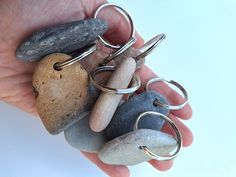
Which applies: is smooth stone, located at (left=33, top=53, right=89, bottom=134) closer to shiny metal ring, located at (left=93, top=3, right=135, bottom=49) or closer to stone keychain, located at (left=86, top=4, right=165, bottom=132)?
stone keychain, located at (left=86, top=4, right=165, bottom=132)

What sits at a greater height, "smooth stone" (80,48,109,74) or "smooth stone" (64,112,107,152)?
"smooth stone" (80,48,109,74)

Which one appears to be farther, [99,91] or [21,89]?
[21,89]

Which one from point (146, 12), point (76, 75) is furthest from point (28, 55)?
point (146, 12)

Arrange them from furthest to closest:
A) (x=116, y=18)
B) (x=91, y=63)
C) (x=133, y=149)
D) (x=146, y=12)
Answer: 1. (x=146, y=12)
2. (x=116, y=18)
3. (x=91, y=63)
4. (x=133, y=149)

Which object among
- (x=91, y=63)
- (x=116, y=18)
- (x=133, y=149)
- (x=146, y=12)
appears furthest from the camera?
(x=146, y=12)

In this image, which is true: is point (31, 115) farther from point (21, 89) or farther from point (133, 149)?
point (133, 149)

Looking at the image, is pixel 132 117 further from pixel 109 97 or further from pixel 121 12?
pixel 121 12

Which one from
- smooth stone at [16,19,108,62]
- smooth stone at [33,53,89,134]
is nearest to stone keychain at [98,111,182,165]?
smooth stone at [33,53,89,134]

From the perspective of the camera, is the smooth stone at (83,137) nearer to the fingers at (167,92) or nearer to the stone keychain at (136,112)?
the stone keychain at (136,112)
